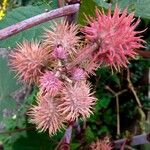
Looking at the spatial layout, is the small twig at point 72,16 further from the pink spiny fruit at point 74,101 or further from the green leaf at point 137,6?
the pink spiny fruit at point 74,101

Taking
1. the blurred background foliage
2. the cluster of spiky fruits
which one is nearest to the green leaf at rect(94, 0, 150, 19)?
the blurred background foliage

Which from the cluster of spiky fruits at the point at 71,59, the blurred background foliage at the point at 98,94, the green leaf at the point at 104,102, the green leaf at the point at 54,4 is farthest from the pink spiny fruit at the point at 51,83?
the green leaf at the point at 104,102

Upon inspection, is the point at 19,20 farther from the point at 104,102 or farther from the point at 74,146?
the point at 104,102

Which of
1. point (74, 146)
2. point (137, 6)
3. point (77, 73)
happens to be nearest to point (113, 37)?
point (77, 73)

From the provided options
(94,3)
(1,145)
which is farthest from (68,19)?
(1,145)

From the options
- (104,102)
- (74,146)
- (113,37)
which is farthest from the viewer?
(104,102)

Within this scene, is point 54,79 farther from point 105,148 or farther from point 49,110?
point 105,148
